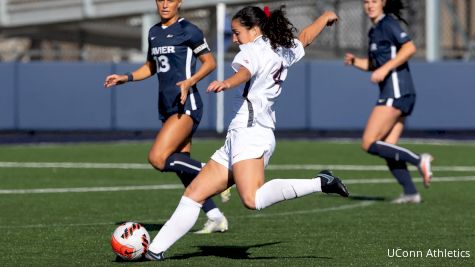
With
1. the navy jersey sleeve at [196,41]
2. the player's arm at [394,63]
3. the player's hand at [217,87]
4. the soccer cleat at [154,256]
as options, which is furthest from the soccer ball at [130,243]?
the player's arm at [394,63]

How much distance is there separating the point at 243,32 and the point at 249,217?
3.73 metres

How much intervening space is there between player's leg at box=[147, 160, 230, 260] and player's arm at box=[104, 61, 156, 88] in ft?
5.31

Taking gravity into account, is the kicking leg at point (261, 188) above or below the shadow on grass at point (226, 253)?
above

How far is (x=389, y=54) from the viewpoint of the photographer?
1405cm

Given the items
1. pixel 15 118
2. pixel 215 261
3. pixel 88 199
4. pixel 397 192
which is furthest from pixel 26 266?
pixel 15 118

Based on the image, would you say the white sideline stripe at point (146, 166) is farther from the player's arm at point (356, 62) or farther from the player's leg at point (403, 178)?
the player's arm at point (356, 62)

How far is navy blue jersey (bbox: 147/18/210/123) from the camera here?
11.3 m

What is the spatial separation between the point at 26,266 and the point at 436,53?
21.4 m

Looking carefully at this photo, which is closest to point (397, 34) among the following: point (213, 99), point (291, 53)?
point (291, 53)

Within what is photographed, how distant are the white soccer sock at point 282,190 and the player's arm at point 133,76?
80.8 inches

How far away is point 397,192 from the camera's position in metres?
15.5

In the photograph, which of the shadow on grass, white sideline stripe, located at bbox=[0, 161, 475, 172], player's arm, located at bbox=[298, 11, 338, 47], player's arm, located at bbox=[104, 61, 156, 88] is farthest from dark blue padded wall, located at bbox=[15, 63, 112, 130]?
player's arm, located at bbox=[298, 11, 338, 47]

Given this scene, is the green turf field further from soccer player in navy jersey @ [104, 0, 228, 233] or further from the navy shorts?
the navy shorts

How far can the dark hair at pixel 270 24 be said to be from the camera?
30.3 feet
